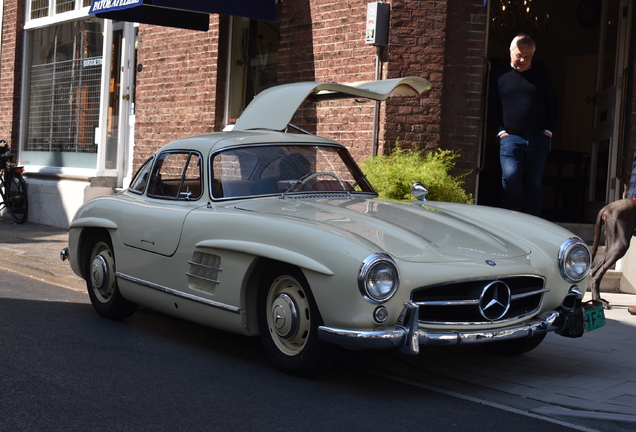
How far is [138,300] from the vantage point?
5867mm

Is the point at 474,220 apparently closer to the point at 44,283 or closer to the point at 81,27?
the point at 44,283

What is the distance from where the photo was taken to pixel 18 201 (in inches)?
547

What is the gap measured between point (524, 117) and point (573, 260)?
3.59 m

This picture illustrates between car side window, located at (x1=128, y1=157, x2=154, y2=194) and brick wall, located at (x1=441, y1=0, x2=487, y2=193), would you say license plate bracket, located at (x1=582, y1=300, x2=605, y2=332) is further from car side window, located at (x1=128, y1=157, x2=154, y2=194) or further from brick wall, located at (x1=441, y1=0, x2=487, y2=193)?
brick wall, located at (x1=441, y1=0, x2=487, y2=193)

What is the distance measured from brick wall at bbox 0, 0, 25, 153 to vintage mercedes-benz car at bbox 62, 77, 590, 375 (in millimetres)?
10340

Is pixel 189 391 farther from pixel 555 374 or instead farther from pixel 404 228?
pixel 555 374

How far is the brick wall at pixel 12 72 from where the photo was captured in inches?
619

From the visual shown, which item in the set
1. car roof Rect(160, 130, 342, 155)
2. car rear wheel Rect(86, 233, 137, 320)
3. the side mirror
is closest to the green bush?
the side mirror

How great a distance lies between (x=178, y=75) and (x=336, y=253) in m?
8.49

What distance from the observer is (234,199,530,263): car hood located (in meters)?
4.46

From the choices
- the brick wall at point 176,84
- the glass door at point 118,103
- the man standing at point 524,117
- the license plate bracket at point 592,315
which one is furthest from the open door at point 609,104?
the glass door at point 118,103

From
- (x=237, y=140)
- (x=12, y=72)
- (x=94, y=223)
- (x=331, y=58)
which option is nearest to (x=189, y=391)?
(x=237, y=140)

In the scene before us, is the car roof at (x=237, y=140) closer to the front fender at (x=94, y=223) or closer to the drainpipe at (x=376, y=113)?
the front fender at (x=94, y=223)

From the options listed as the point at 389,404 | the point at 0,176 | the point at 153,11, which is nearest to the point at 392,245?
the point at 389,404
